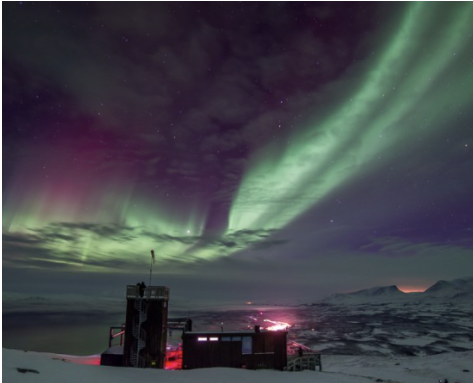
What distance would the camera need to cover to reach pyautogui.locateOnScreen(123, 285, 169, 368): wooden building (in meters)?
33.6

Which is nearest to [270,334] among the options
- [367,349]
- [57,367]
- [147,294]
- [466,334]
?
[147,294]

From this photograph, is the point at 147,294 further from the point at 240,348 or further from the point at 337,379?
the point at 337,379

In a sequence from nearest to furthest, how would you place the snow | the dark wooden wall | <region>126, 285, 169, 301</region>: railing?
the snow, the dark wooden wall, <region>126, 285, 169, 301</region>: railing

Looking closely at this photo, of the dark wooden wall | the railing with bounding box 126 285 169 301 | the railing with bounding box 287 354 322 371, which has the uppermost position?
the railing with bounding box 126 285 169 301

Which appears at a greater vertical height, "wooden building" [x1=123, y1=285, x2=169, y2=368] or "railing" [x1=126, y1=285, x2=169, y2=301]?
"railing" [x1=126, y1=285, x2=169, y2=301]

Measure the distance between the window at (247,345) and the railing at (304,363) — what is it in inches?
192

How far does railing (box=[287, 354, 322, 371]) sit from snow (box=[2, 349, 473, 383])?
154cm

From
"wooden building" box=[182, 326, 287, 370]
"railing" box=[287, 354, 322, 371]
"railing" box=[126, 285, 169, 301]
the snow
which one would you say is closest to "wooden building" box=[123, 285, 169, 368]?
"railing" box=[126, 285, 169, 301]

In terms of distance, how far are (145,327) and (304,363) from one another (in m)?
17.8

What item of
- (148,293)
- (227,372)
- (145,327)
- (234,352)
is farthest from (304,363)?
(148,293)

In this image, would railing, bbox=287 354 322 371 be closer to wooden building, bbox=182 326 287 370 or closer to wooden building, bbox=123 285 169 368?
wooden building, bbox=182 326 287 370

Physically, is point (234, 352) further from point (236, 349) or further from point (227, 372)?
point (227, 372)

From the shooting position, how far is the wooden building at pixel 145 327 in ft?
110

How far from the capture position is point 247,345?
3566cm
